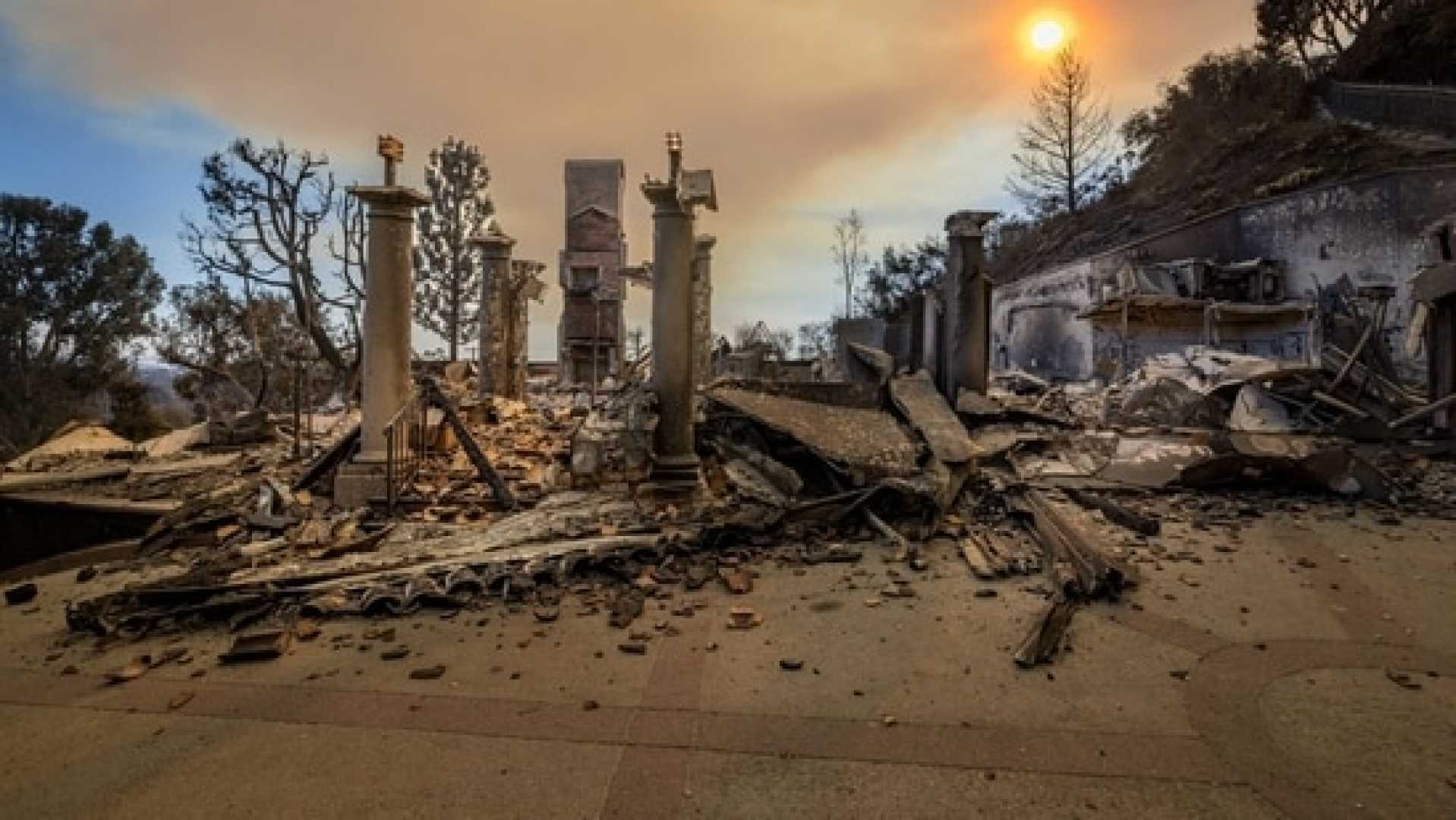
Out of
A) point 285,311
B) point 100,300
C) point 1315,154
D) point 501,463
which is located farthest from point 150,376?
point 1315,154

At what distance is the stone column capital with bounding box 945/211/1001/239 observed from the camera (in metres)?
9.90

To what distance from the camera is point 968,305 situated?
32.6 ft

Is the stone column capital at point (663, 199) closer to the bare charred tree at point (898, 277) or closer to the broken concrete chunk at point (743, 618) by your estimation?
the broken concrete chunk at point (743, 618)

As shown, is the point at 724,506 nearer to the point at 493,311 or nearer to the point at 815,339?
the point at 493,311

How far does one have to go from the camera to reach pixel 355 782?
2.71m

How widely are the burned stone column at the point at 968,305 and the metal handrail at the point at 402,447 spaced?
6.90m

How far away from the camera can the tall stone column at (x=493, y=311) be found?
1263 cm

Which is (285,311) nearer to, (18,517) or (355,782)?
(18,517)

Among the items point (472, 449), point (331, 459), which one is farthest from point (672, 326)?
point (331, 459)

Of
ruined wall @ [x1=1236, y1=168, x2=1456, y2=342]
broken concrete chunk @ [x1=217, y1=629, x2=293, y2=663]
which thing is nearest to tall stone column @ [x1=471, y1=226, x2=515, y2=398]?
broken concrete chunk @ [x1=217, y1=629, x2=293, y2=663]

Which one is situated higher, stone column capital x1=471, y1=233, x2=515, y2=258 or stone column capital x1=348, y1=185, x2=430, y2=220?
stone column capital x1=471, y1=233, x2=515, y2=258

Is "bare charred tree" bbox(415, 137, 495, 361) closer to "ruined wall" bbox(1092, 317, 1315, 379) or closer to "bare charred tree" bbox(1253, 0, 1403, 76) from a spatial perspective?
"ruined wall" bbox(1092, 317, 1315, 379)

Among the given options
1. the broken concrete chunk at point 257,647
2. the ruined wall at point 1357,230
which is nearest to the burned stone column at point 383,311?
the broken concrete chunk at point 257,647

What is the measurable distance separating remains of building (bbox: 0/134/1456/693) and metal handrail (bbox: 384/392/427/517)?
0.11ft
